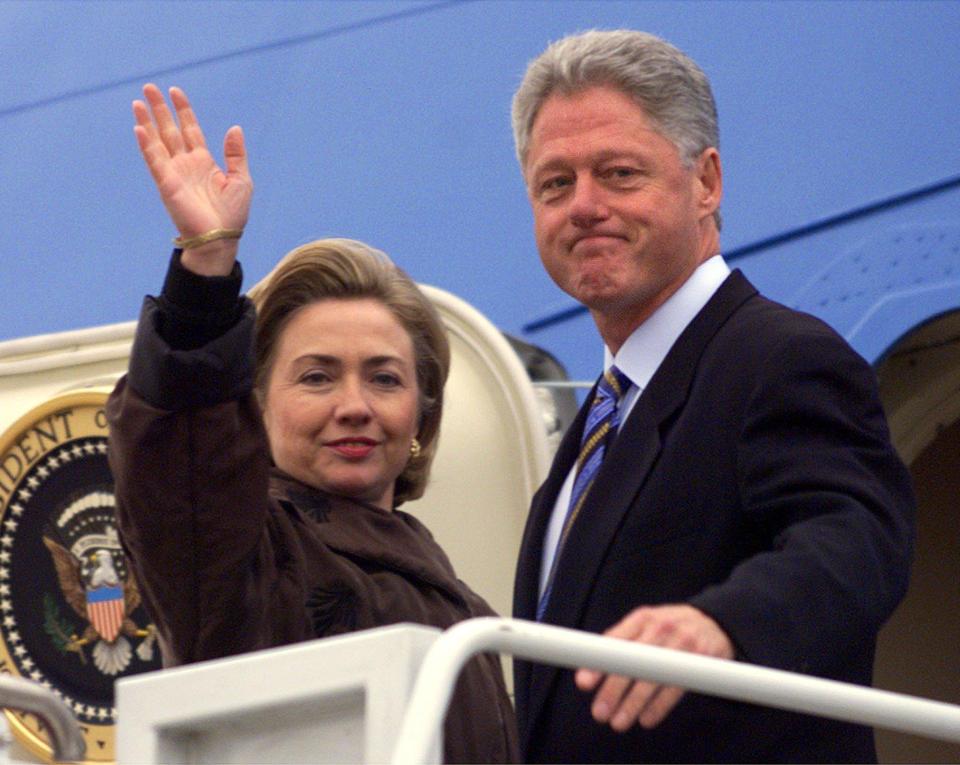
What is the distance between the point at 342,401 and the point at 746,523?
2.23 ft

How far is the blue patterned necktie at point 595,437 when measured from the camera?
7.14ft

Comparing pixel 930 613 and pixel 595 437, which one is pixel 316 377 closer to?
pixel 595 437

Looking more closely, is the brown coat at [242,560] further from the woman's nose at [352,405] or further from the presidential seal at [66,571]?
the presidential seal at [66,571]

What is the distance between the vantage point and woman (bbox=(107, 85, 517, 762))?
79.0 inches

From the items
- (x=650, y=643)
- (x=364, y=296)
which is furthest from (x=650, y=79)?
(x=650, y=643)

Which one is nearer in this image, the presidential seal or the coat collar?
the coat collar

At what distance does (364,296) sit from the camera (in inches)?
101

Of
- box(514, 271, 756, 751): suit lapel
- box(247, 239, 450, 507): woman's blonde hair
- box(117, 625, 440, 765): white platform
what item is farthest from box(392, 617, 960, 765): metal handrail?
box(247, 239, 450, 507): woman's blonde hair

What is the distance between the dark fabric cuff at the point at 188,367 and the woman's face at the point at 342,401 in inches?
16.1

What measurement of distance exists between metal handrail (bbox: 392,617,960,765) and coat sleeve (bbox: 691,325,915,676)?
11cm

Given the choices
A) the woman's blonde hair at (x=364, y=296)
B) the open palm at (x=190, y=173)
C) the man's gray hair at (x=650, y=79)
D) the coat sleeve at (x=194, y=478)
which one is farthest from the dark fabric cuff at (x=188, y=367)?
the man's gray hair at (x=650, y=79)

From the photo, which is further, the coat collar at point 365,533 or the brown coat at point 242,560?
the coat collar at point 365,533

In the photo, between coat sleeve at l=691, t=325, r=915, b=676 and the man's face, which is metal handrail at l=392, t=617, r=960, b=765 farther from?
the man's face

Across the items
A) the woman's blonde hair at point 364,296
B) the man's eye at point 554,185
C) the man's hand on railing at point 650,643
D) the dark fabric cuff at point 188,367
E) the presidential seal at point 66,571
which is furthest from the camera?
the presidential seal at point 66,571
